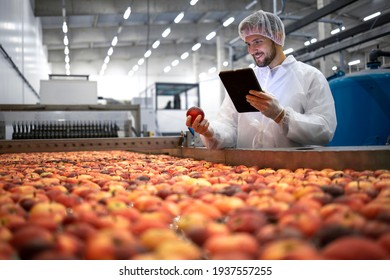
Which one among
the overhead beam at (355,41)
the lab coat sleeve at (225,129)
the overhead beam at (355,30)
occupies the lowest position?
the lab coat sleeve at (225,129)

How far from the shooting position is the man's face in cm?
311

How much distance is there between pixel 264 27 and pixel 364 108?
2.41 metres

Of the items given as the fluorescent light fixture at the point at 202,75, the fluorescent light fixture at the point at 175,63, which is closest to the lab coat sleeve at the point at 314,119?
the fluorescent light fixture at the point at 175,63

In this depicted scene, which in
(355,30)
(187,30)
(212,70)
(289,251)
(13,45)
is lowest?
(289,251)

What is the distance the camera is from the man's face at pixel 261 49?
3.11 m

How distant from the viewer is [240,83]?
7.80ft

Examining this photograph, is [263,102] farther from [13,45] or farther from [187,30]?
[187,30]

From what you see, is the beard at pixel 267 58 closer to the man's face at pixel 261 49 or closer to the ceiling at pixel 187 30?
the man's face at pixel 261 49

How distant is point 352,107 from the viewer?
4.90 m

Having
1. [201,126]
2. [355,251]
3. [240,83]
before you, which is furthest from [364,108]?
[355,251]

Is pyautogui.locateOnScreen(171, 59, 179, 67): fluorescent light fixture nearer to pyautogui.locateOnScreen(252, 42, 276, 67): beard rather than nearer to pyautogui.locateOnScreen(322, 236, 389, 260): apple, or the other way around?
pyautogui.locateOnScreen(252, 42, 276, 67): beard

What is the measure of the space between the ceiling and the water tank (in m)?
1.38

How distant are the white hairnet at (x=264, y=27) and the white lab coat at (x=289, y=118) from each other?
23 centimetres

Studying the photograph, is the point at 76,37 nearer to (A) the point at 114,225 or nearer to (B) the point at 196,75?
(B) the point at 196,75
